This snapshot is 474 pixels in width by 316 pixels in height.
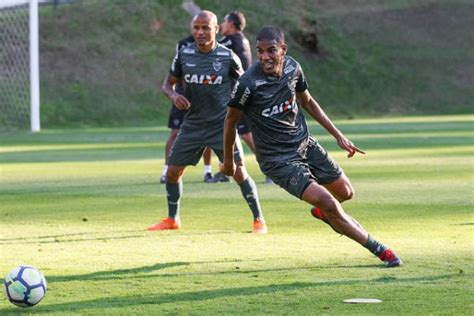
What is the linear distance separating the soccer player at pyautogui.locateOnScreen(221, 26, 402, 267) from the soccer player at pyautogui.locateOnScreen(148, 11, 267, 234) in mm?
2278

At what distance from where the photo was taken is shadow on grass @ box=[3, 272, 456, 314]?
793 cm

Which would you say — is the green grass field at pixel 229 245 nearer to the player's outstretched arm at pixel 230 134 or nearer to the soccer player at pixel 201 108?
the soccer player at pixel 201 108

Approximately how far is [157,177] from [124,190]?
2.31 m

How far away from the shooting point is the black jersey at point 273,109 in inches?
386

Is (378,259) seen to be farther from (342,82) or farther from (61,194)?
(342,82)

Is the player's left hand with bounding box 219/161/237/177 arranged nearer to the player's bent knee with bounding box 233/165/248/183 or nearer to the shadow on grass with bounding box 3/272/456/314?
the shadow on grass with bounding box 3/272/456/314

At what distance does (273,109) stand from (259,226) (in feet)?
8.20

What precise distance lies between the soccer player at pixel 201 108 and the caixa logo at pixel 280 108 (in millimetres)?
2490

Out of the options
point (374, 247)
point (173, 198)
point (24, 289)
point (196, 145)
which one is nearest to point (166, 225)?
point (173, 198)

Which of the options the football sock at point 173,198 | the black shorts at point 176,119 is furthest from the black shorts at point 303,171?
the black shorts at point 176,119

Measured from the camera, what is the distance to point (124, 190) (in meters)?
17.0

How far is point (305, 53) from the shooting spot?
174ft

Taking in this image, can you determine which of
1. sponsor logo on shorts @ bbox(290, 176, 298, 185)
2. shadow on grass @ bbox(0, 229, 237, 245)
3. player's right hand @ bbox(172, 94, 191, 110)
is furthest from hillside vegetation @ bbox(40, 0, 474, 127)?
sponsor logo on shorts @ bbox(290, 176, 298, 185)

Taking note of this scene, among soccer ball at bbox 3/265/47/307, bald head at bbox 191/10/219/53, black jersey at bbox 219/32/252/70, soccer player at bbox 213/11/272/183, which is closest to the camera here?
soccer ball at bbox 3/265/47/307
